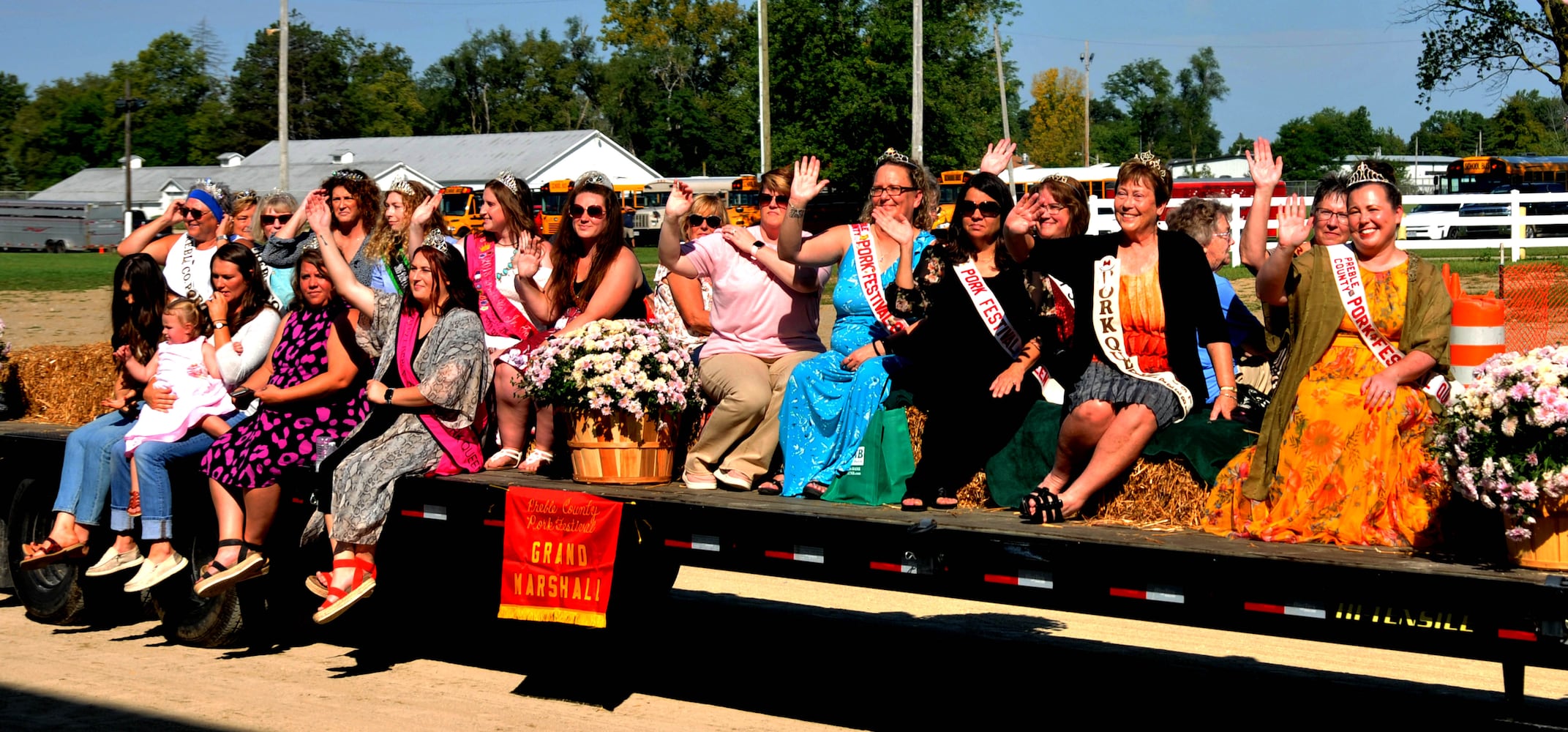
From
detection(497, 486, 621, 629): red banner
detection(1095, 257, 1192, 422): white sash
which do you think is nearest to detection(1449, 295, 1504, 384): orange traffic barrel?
detection(1095, 257, 1192, 422): white sash

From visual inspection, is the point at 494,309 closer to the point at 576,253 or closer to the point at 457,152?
the point at 576,253

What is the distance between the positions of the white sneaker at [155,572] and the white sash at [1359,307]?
6024 mm

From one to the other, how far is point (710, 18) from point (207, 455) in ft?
291

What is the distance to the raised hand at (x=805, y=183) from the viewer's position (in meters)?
6.90

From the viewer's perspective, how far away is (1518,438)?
464 centimetres

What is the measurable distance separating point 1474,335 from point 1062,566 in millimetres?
1732

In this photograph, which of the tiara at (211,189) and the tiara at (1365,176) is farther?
the tiara at (211,189)

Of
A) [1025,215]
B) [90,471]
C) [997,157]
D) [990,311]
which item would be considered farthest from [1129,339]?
[90,471]

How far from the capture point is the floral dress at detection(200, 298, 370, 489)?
7445 millimetres

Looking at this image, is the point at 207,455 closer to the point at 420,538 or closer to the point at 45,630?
the point at 420,538

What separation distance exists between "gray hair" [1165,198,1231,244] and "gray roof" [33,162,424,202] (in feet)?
215

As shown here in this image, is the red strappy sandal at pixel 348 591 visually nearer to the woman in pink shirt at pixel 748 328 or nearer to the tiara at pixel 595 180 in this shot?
the woman in pink shirt at pixel 748 328

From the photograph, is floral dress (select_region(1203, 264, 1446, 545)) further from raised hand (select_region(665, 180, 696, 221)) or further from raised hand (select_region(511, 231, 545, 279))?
raised hand (select_region(511, 231, 545, 279))

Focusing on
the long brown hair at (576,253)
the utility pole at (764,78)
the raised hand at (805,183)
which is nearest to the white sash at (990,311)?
the raised hand at (805,183)
